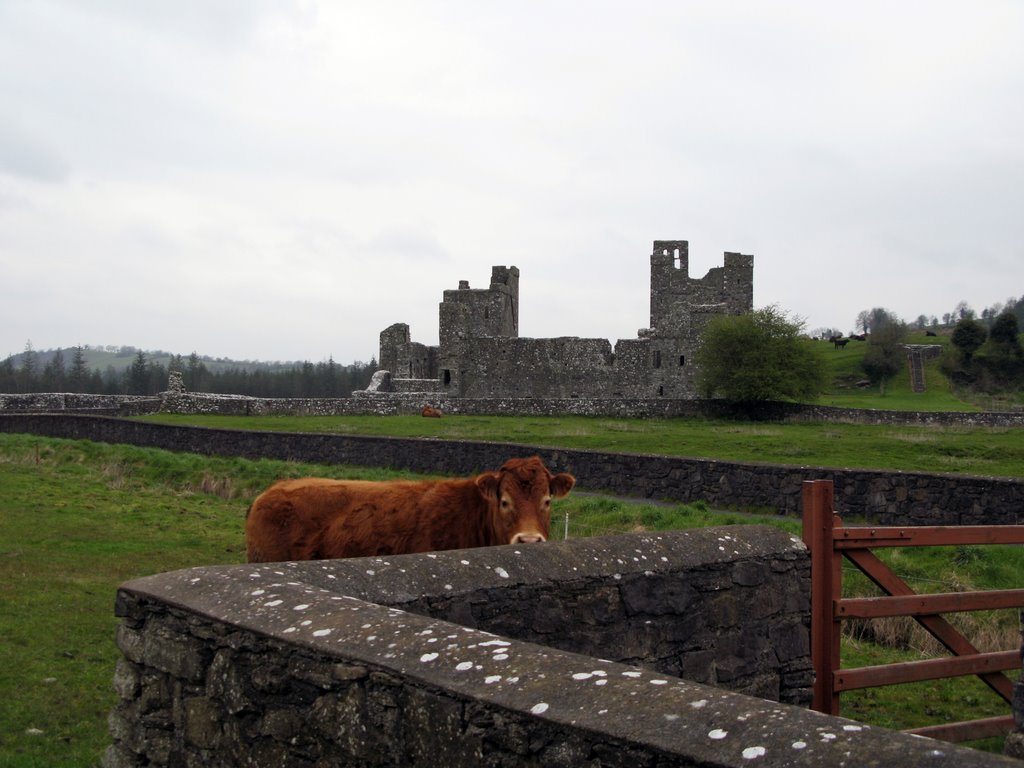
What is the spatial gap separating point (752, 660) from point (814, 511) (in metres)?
→ 1.09

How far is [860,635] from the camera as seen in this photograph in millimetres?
11023

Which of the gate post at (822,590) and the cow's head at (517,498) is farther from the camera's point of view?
the cow's head at (517,498)

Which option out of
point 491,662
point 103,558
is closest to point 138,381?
point 103,558

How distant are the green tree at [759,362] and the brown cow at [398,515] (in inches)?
1473

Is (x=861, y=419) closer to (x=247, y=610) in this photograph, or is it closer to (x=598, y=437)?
(x=598, y=437)

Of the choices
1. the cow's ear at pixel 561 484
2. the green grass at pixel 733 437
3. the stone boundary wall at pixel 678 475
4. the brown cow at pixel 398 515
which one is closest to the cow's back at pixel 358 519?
the brown cow at pixel 398 515

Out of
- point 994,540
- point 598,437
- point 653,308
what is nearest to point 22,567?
point 994,540

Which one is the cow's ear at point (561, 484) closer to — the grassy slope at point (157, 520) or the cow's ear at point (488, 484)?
the cow's ear at point (488, 484)

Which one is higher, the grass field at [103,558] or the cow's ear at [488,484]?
the cow's ear at [488,484]

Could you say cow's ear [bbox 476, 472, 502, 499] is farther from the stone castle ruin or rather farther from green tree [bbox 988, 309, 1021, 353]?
green tree [bbox 988, 309, 1021, 353]

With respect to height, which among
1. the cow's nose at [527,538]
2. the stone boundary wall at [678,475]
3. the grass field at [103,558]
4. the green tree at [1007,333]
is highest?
the green tree at [1007,333]

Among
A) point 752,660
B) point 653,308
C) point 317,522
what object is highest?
point 653,308

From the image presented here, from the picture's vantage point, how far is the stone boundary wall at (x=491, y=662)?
10.6ft

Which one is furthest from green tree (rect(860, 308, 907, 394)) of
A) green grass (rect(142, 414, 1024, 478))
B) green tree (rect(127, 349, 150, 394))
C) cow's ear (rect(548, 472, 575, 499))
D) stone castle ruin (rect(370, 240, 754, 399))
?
green tree (rect(127, 349, 150, 394))
